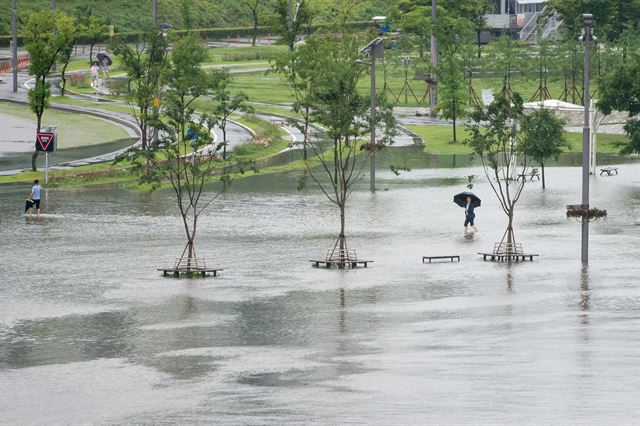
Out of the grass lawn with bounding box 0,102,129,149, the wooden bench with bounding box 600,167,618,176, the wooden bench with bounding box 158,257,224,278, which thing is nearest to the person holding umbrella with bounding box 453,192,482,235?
the wooden bench with bounding box 158,257,224,278

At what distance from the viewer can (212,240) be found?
54094 mm

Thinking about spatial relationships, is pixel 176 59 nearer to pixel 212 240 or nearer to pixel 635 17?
pixel 212 240

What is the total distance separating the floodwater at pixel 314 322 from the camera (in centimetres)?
2928

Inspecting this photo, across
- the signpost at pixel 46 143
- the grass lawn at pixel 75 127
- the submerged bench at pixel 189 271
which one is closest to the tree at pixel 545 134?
the signpost at pixel 46 143

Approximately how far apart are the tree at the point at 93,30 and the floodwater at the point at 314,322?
3473 centimetres

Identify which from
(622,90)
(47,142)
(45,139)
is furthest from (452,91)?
(45,139)

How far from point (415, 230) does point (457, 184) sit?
1653cm

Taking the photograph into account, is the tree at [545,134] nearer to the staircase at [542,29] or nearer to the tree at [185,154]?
the tree at [185,154]

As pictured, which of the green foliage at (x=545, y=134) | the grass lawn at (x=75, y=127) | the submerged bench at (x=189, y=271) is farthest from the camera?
the grass lawn at (x=75, y=127)

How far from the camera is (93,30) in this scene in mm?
109125

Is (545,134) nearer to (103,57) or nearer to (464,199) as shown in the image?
(464,199)

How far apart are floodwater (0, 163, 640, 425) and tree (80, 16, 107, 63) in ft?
114

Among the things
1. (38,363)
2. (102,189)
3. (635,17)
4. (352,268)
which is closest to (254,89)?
(635,17)

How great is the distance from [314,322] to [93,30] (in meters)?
74.9
